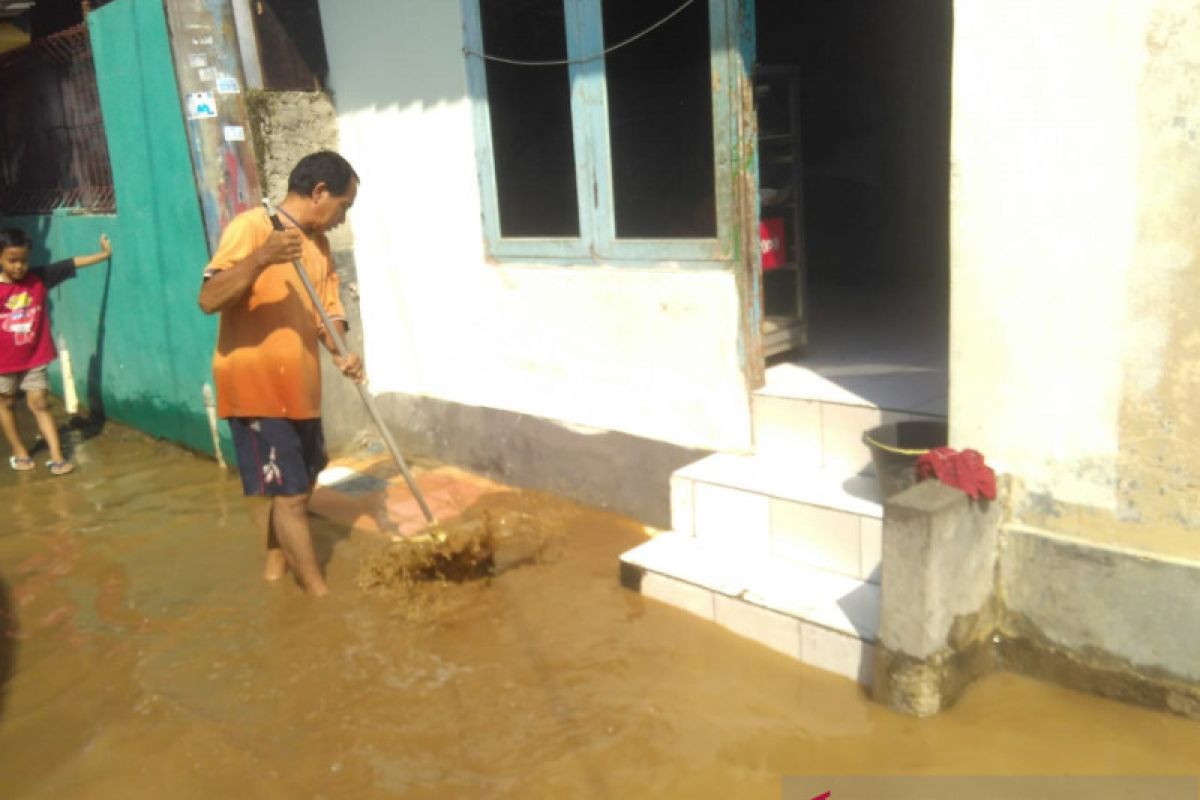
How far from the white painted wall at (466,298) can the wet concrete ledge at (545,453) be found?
0.25 ft

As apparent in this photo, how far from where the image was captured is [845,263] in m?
8.02

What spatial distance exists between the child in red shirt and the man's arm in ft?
12.3

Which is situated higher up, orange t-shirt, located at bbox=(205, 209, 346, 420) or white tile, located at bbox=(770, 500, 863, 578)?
orange t-shirt, located at bbox=(205, 209, 346, 420)

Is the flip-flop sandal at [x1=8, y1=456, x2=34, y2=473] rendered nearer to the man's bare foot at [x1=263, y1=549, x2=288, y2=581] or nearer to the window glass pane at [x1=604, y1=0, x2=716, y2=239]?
the man's bare foot at [x1=263, y1=549, x2=288, y2=581]

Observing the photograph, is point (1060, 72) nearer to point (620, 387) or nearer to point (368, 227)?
point (620, 387)

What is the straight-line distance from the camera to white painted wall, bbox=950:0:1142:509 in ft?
9.82

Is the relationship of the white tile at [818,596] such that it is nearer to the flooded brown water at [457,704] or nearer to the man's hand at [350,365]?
the flooded brown water at [457,704]

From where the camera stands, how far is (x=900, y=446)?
3963 millimetres

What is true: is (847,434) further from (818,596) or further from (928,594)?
(928,594)

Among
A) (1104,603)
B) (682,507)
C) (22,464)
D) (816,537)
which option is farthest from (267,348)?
(22,464)

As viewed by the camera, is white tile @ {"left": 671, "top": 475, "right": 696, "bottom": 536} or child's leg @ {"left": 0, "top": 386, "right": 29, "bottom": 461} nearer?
white tile @ {"left": 671, "top": 475, "right": 696, "bottom": 536}

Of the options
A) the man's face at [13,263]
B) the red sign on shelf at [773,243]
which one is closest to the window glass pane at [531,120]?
the red sign on shelf at [773,243]

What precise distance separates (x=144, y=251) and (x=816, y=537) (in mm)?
5442

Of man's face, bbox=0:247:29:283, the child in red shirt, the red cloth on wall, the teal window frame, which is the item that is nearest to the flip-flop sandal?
the child in red shirt
